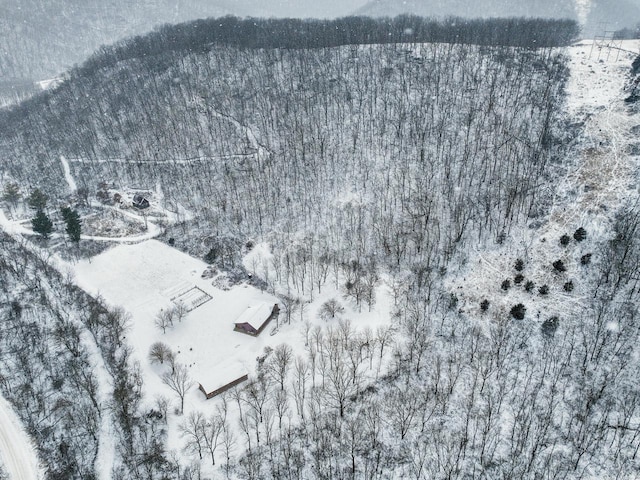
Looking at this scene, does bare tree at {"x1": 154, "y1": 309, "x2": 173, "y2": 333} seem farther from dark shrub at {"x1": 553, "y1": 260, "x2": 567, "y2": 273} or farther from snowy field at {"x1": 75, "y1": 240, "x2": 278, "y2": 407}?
dark shrub at {"x1": 553, "y1": 260, "x2": 567, "y2": 273}

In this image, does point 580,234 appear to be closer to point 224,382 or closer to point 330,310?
point 330,310

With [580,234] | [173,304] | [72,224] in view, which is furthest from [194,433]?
[580,234]

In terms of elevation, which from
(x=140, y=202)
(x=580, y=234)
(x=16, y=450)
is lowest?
(x=16, y=450)

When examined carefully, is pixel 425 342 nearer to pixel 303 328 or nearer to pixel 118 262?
pixel 303 328

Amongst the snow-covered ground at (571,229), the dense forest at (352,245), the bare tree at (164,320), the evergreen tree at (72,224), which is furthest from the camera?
the evergreen tree at (72,224)

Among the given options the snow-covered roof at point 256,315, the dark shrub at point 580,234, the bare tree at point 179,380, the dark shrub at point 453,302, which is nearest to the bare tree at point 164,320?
the bare tree at point 179,380

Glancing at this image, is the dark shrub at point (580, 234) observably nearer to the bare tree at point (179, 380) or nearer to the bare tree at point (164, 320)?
the bare tree at point (179, 380)
